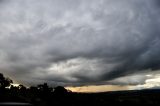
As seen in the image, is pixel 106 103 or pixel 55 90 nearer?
pixel 106 103

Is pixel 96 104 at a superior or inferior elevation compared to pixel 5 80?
inferior

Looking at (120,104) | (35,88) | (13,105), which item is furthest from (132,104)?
(35,88)

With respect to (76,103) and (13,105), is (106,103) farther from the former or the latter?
(13,105)

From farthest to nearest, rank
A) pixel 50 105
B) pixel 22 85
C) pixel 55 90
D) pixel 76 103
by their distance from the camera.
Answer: pixel 22 85, pixel 55 90, pixel 76 103, pixel 50 105

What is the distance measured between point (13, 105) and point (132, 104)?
57415mm

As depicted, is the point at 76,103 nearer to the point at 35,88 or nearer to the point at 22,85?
the point at 35,88

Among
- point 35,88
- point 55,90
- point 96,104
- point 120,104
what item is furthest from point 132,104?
point 35,88

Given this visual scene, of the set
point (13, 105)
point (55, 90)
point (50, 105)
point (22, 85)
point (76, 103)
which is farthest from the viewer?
point (22, 85)

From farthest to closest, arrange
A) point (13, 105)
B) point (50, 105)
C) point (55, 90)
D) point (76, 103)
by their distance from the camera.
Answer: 1. point (55, 90)
2. point (76, 103)
3. point (50, 105)
4. point (13, 105)

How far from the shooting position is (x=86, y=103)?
3669 inches

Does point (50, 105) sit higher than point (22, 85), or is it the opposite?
point (22, 85)

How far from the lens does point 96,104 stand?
91.2m

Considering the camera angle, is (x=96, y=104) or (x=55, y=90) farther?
(x=55, y=90)

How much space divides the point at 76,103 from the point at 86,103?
16.5 ft
